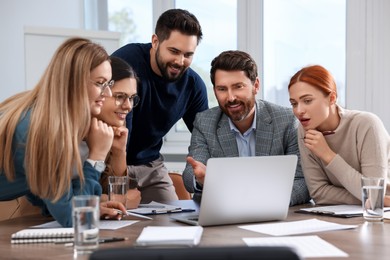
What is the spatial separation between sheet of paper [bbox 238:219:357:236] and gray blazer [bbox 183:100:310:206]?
78cm

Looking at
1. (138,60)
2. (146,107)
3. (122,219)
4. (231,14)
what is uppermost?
(231,14)

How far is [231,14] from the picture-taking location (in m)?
4.73

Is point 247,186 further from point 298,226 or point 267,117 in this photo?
point 267,117

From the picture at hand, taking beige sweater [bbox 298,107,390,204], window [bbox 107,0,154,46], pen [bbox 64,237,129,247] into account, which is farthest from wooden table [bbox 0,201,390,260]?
window [bbox 107,0,154,46]

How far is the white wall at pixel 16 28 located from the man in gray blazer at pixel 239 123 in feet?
6.56

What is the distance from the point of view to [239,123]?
9.72ft

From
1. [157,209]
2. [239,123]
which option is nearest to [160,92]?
[239,123]

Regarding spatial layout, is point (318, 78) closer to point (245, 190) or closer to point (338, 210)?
point (338, 210)

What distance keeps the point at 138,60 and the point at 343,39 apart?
1.78 m

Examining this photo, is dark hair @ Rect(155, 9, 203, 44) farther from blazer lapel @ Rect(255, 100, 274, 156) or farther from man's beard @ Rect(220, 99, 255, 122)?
blazer lapel @ Rect(255, 100, 274, 156)

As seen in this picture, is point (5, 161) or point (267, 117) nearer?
point (5, 161)

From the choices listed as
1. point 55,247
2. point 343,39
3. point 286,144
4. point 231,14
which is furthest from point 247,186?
point 231,14

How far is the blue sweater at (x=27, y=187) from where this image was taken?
190cm

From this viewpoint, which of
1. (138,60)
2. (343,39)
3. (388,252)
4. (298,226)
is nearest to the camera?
(388,252)
